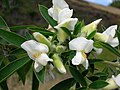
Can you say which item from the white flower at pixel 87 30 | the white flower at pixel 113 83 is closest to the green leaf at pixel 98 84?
the white flower at pixel 113 83

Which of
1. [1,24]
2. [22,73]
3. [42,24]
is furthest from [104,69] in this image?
[42,24]

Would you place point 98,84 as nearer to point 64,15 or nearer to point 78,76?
point 78,76

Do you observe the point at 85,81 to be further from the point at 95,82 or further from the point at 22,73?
the point at 22,73

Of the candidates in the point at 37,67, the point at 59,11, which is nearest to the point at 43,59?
the point at 37,67

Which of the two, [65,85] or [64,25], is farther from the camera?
[65,85]

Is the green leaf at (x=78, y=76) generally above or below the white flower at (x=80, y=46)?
below

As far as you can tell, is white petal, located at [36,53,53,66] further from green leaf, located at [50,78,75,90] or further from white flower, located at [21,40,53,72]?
green leaf, located at [50,78,75,90]

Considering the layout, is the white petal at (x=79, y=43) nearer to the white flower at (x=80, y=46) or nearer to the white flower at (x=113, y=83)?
the white flower at (x=80, y=46)
